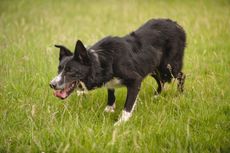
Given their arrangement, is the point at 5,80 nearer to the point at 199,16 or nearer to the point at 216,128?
the point at 216,128

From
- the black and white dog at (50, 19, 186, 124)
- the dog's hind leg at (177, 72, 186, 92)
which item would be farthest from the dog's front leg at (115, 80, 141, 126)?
the dog's hind leg at (177, 72, 186, 92)

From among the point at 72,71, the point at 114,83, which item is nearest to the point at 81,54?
the point at 72,71

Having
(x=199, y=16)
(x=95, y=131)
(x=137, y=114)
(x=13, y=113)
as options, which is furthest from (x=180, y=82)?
(x=199, y=16)

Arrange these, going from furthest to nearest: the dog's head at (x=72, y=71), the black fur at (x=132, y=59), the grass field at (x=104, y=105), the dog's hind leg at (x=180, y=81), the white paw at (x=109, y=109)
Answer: the dog's hind leg at (x=180, y=81), the white paw at (x=109, y=109), the black fur at (x=132, y=59), the dog's head at (x=72, y=71), the grass field at (x=104, y=105)

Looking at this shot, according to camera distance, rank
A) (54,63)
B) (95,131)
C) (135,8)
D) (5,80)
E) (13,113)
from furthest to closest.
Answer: (135,8), (54,63), (5,80), (13,113), (95,131)

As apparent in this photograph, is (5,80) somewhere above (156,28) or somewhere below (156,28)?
below

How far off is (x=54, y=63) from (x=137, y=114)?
282cm

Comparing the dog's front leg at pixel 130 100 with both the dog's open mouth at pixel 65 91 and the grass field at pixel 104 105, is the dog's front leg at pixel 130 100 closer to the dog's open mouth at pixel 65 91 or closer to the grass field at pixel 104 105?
the grass field at pixel 104 105

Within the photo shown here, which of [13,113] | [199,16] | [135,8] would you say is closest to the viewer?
[13,113]

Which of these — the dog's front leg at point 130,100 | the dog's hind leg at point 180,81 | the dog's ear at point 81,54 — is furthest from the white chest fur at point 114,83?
the dog's hind leg at point 180,81

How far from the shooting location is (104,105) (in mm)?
5703

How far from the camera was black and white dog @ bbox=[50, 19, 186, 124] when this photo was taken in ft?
15.4

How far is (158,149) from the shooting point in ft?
12.6

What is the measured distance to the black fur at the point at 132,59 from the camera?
4754mm
